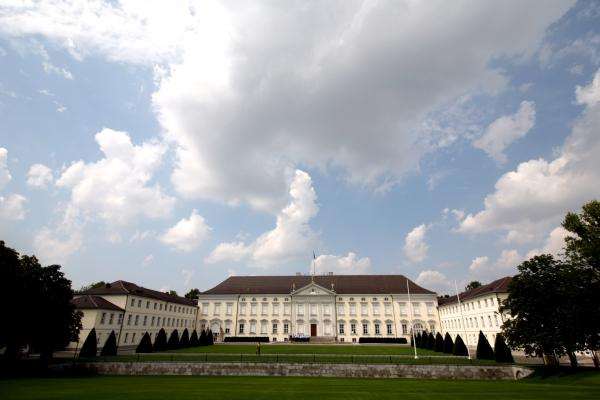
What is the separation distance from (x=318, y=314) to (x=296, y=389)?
49610 mm

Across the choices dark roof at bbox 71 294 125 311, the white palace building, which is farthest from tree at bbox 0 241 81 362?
the white palace building

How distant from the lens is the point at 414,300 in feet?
228

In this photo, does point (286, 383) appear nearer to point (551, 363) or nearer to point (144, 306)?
point (551, 363)

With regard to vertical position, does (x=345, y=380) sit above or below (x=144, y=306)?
below

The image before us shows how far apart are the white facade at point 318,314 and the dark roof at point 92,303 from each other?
25409mm

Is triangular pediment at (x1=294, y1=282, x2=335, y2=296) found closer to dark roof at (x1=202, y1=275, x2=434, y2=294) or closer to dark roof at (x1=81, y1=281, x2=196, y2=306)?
dark roof at (x1=202, y1=275, x2=434, y2=294)

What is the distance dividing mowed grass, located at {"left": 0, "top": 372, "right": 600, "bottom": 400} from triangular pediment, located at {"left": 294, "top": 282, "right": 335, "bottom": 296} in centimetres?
4427

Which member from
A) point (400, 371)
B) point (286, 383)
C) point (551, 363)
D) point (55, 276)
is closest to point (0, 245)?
point (55, 276)

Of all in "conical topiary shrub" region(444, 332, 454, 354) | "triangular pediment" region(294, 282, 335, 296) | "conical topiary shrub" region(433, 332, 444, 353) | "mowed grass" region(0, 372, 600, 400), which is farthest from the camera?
"triangular pediment" region(294, 282, 335, 296)

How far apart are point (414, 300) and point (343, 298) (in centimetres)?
1416

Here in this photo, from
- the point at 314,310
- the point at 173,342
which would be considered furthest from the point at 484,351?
the point at 314,310

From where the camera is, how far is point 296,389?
71.8ft

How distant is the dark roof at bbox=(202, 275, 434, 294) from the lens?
72250 millimetres

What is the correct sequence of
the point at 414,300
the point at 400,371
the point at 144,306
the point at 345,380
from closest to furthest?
the point at 345,380 < the point at 400,371 < the point at 144,306 < the point at 414,300
